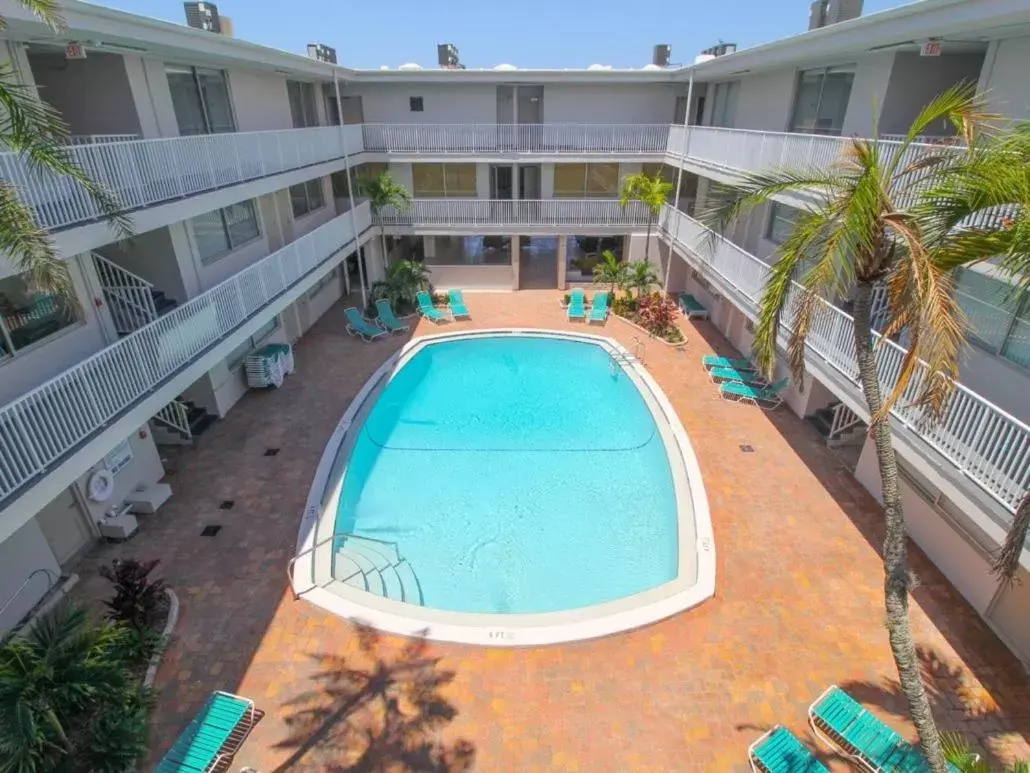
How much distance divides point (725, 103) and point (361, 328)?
1629cm

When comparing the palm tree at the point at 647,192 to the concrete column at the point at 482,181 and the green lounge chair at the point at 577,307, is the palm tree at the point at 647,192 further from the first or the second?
the concrete column at the point at 482,181

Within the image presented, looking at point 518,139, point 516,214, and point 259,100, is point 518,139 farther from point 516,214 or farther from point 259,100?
point 259,100

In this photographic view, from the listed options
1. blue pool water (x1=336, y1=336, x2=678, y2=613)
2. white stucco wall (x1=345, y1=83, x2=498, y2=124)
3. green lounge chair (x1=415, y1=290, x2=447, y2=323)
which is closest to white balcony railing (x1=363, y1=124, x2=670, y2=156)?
white stucco wall (x1=345, y1=83, x2=498, y2=124)

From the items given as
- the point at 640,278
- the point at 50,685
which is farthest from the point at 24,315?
the point at 640,278

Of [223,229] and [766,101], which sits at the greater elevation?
[766,101]

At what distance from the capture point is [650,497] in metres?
12.6

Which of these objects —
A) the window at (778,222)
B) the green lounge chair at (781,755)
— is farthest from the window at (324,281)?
the green lounge chair at (781,755)

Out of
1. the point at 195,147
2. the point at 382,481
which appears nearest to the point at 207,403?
the point at 382,481

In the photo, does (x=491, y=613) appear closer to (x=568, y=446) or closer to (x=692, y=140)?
(x=568, y=446)

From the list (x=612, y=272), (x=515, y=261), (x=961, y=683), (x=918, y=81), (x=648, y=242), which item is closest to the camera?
(x=961, y=683)

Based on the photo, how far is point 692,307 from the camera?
870 inches

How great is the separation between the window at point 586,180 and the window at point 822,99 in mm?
9256

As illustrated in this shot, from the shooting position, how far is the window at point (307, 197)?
1970 centimetres

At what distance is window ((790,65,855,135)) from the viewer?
45.5 ft
